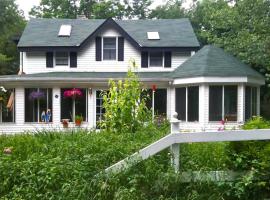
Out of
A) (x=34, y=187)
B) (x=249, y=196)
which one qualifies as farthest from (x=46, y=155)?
(x=249, y=196)

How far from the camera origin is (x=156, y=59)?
2272cm

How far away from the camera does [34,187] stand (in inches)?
183

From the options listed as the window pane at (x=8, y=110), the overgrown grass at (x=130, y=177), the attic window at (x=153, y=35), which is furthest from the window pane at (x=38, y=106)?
the overgrown grass at (x=130, y=177)

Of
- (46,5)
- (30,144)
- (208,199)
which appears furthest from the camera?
(46,5)

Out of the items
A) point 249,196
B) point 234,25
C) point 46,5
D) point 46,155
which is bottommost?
point 249,196

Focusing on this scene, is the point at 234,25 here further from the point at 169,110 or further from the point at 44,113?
the point at 44,113

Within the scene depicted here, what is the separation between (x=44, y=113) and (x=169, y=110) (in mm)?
6089

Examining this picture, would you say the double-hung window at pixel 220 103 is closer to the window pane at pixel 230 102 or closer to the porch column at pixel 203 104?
the window pane at pixel 230 102

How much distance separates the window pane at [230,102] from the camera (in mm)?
18094

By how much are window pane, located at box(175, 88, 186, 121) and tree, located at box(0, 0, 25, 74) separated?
55.0 feet

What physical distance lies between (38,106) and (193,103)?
748 centimetres

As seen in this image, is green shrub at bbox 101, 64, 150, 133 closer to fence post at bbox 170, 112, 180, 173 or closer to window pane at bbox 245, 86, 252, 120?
fence post at bbox 170, 112, 180, 173

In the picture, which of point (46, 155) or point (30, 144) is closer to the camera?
point (46, 155)

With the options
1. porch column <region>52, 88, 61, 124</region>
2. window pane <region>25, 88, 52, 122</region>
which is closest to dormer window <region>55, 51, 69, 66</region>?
window pane <region>25, 88, 52, 122</region>
